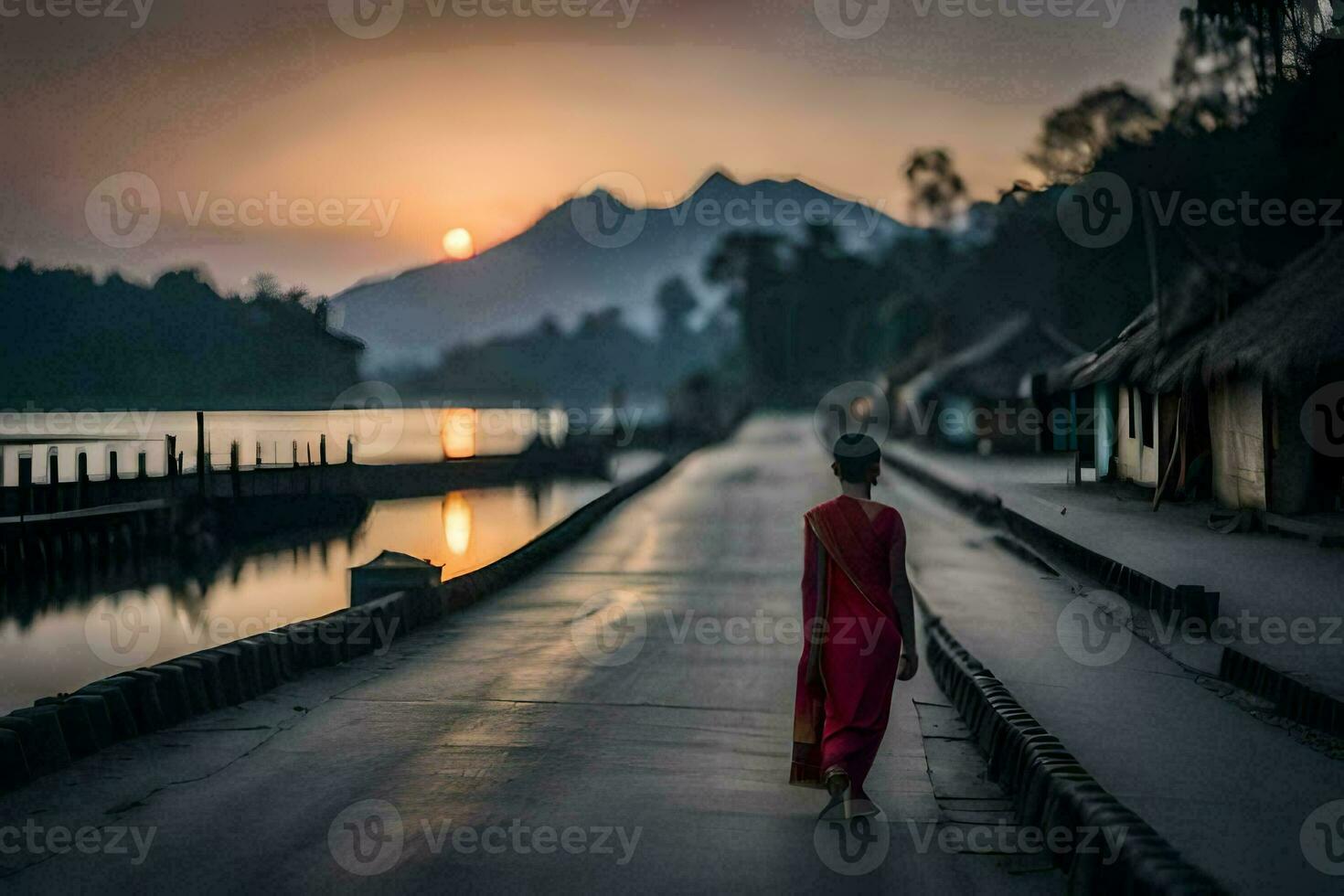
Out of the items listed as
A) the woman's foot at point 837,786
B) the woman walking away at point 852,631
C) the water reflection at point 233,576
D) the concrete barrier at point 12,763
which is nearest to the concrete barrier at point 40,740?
the concrete barrier at point 12,763

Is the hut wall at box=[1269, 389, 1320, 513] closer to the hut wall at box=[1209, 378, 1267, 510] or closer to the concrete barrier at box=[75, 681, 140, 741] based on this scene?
the hut wall at box=[1209, 378, 1267, 510]

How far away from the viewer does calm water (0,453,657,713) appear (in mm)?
25109

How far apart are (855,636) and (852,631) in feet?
0.10

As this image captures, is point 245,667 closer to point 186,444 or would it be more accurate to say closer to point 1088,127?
point 1088,127

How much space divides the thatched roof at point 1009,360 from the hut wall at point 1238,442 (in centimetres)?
2354

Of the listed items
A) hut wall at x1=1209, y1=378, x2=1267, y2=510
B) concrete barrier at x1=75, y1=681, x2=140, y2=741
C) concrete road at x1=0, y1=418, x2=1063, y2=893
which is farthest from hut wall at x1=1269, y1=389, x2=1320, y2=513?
concrete barrier at x1=75, y1=681, x2=140, y2=741

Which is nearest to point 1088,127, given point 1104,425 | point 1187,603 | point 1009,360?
point 1009,360

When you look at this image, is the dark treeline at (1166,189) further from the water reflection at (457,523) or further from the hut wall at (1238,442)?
the water reflection at (457,523)

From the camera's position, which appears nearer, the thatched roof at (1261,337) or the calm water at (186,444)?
the thatched roof at (1261,337)

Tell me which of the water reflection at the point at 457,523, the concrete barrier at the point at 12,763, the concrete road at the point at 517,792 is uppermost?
the concrete barrier at the point at 12,763

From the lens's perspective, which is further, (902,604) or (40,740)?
(40,740)

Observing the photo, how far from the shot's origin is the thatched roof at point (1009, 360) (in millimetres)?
47250

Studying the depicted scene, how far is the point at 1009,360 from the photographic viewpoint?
4825 cm

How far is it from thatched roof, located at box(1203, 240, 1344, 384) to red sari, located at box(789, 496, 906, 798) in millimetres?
13785
